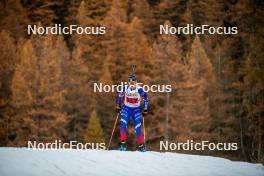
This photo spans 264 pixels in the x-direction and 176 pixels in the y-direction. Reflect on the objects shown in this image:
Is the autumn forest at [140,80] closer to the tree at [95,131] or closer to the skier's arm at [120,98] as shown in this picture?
the tree at [95,131]

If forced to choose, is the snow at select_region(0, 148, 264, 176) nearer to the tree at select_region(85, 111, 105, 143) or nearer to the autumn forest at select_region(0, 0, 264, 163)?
the autumn forest at select_region(0, 0, 264, 163)

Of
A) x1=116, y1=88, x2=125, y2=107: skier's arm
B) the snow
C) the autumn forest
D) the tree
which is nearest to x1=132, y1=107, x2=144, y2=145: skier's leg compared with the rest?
x1=116, y1=88, x2=125, y2=107: skier's arm

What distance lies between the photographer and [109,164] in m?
8.32

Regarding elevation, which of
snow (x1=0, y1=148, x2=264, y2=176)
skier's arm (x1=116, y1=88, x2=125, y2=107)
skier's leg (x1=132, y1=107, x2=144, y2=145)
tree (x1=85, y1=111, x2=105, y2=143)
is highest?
skier's arm (x1=116, y1=88, x2=125, y2=107)

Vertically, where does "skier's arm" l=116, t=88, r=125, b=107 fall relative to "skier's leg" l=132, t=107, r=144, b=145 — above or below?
above

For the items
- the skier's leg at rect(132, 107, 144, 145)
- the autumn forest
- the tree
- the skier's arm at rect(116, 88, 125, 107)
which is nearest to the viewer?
the skier's leg at rect(132, 107, 144, 145)

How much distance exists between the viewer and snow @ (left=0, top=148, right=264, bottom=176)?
746 centimetres

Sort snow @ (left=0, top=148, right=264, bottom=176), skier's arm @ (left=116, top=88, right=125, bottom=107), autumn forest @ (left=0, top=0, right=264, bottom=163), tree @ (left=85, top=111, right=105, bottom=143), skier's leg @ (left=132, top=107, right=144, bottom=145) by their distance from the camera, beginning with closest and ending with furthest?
snow @ (left=0, top=148, right=264, bottom=176) → skier's leg @ (left=132, top=107, right=144, bottom=145) → skier's arm @ (left=116, top=88, right=125, bottom=107) → tree @ (left=85, top=111, right=105, bottom=143) → autumn forest @ (left=0, top=0, right=264, bottom=163)

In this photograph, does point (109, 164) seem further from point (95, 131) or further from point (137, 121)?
point (95, 131)

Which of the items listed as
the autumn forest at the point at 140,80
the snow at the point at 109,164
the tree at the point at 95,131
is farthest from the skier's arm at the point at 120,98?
the tree at the point at 95,131

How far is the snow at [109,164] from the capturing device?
7.46m

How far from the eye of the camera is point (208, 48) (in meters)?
42.3

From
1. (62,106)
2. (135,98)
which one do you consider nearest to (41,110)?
(62,106)

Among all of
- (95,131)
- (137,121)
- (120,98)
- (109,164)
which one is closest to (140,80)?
(95,131)
